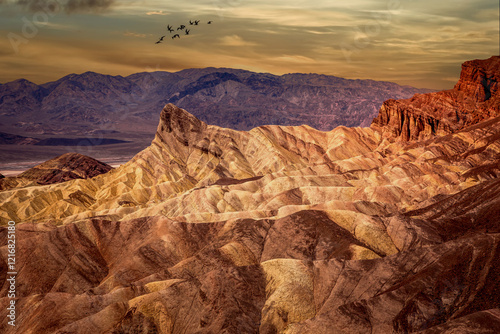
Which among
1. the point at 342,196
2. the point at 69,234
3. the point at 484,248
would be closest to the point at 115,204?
the point at 69,234

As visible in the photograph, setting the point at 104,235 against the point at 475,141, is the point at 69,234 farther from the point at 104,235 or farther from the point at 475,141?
the point at 475,141

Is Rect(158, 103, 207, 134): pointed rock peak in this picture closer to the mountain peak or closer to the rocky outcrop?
the mountain peak

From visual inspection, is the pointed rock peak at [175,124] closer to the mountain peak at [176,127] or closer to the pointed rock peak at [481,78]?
the mountain peak at [176,127]

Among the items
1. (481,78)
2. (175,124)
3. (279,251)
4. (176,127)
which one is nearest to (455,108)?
(481,78)

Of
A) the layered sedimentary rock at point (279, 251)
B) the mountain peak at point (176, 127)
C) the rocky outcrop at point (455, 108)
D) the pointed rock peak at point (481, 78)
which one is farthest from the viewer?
the mountain peak at point (176, 127)

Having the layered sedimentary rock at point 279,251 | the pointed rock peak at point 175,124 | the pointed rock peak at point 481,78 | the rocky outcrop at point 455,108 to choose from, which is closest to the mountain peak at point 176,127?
the pointed rock peak at point 175,124
